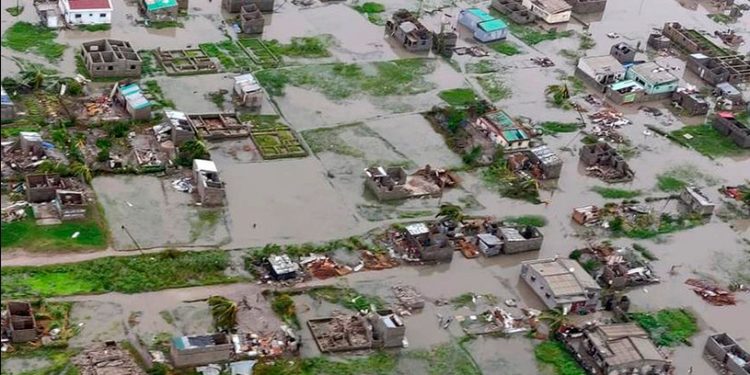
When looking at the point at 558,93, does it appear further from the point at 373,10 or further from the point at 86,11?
the point at 86,11

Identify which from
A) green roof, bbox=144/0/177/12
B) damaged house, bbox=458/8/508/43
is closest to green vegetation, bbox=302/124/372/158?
green roof, bbox=144/0/177/12

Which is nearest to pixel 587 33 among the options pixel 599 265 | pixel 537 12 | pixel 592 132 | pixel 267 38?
pixel 537 12

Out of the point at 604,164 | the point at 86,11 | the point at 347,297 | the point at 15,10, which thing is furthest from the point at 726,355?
the point at 15,10

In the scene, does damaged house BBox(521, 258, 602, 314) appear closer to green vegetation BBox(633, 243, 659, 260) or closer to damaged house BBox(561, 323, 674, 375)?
damaged house BBox(561, 323, 674, 375)

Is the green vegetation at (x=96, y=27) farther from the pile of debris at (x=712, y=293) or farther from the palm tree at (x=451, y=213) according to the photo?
the pile of debris at (x=712, y=293)

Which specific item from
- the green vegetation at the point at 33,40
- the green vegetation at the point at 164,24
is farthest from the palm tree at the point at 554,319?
the green vegetation at the point at 164,24

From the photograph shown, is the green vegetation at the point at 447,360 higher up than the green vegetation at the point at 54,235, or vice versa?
the green vegetation at the point at 54,235

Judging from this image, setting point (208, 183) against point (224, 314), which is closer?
point (224, 314)
